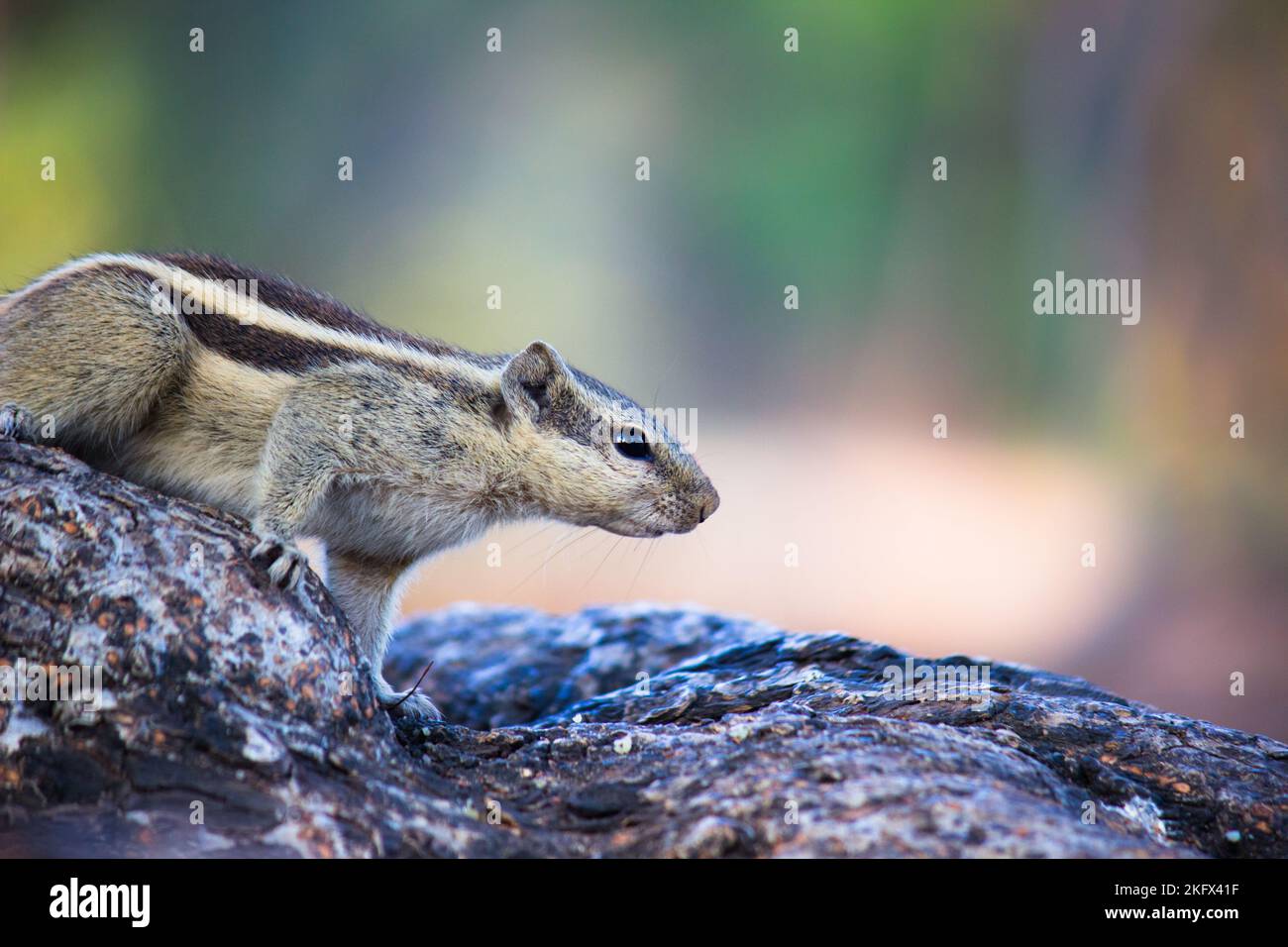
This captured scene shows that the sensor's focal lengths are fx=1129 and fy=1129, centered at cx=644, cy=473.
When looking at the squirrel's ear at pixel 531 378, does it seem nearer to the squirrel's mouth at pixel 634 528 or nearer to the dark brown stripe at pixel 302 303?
the dark brown stripe at pixel 302 303

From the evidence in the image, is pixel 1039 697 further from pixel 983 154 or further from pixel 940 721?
pixel 983 154

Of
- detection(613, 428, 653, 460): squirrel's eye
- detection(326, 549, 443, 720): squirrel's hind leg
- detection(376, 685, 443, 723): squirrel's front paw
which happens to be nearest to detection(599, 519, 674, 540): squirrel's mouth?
detection(613, 428, 653, 460): squirrel's eye

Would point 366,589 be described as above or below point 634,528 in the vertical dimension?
below

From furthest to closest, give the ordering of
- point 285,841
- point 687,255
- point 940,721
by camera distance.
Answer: point 687,255 < point 940,721 < point 285,841

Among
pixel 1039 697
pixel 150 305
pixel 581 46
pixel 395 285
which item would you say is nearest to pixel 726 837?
pixel 1039 697

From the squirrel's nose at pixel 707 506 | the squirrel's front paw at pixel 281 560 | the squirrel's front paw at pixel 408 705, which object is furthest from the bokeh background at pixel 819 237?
the squirrel's front paw at pixel 281 560

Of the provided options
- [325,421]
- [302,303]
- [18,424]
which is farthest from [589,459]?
[18,424]

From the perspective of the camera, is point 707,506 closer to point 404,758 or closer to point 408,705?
point 408,705
